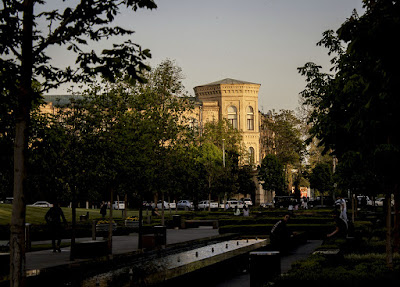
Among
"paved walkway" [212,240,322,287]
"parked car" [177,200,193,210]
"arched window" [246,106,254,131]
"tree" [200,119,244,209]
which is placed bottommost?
"paved walkway" [212,240,322,287]

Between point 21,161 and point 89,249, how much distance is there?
11.3 m

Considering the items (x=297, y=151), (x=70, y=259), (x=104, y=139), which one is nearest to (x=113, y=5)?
(x=70, y=259)

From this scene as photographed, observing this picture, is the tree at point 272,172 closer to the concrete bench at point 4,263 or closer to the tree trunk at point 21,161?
the concrete bench at point 4,263

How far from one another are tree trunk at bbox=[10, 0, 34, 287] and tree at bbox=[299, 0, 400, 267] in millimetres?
4544

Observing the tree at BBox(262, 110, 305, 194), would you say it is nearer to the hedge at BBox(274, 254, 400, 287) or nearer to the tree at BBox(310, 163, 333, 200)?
the tree at BBox(310, 163, 333, 200)

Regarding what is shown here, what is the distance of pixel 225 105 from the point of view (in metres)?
89.6

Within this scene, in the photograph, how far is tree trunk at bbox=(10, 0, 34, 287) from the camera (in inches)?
303

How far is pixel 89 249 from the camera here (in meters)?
18.7

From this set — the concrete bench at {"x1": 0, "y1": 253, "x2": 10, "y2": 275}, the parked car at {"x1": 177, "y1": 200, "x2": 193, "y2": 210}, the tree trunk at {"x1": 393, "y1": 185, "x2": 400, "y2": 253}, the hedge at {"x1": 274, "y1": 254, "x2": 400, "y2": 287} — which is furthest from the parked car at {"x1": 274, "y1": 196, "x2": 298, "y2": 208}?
the concrete bench at {"x1": 0, "y1": 253, "x2": 10, "y2": 275}

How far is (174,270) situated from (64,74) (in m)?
4.89

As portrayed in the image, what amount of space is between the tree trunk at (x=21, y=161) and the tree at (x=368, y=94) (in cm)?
454

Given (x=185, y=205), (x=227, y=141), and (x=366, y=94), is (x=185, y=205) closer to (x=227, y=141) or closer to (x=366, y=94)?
(x=227, y=141)

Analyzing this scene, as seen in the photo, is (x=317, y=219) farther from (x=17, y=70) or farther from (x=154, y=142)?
(x=17, y=70)

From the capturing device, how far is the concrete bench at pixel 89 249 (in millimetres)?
18547
